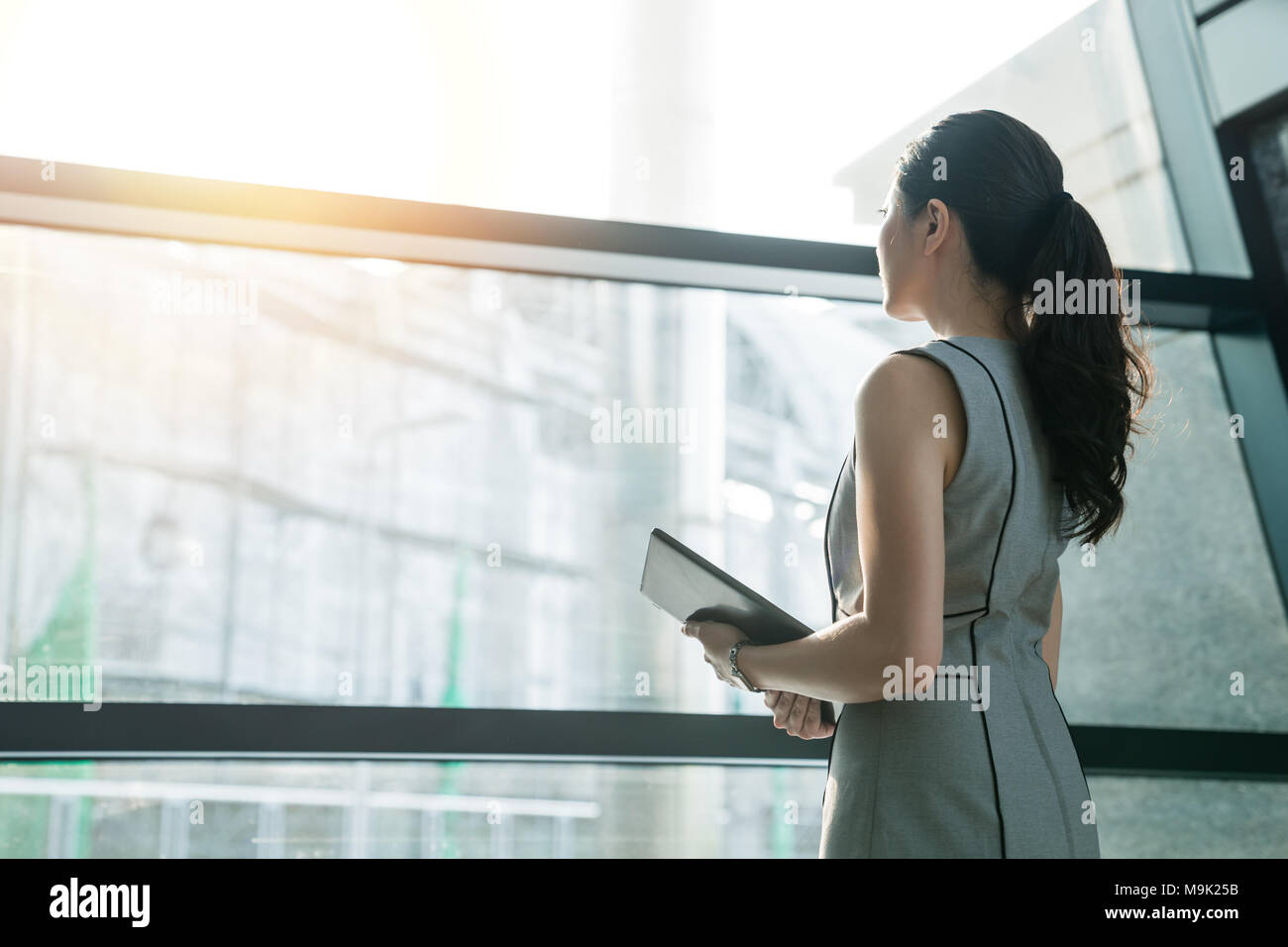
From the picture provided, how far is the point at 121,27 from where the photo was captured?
206 centimetres

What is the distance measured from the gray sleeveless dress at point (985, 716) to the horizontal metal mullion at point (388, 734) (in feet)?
3.49

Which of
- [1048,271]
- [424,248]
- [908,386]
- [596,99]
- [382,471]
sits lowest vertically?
[908,386]

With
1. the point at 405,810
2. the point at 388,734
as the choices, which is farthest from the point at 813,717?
the point at 405,810

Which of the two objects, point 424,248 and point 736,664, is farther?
point 424,248

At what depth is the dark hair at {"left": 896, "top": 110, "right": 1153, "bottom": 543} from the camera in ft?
3.15

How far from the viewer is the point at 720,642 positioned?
1059 mm

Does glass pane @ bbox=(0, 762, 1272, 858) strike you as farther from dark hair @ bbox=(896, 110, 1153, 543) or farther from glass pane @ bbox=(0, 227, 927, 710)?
dark hair @ bbox=(896, 110, 1153, 543)

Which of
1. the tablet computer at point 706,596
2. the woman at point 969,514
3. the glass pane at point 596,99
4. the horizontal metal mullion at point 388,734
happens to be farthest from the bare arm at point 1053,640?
the glass pane at point 596,99

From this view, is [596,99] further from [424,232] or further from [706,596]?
[706,596]

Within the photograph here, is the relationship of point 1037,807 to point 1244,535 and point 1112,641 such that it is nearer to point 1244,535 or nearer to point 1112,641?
point 1112,641

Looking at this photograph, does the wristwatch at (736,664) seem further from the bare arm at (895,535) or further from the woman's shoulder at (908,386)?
the woman's shoulder at (908,386)

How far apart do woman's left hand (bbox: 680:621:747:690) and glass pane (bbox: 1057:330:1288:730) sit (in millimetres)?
1686

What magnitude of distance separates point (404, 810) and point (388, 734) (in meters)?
0.23
